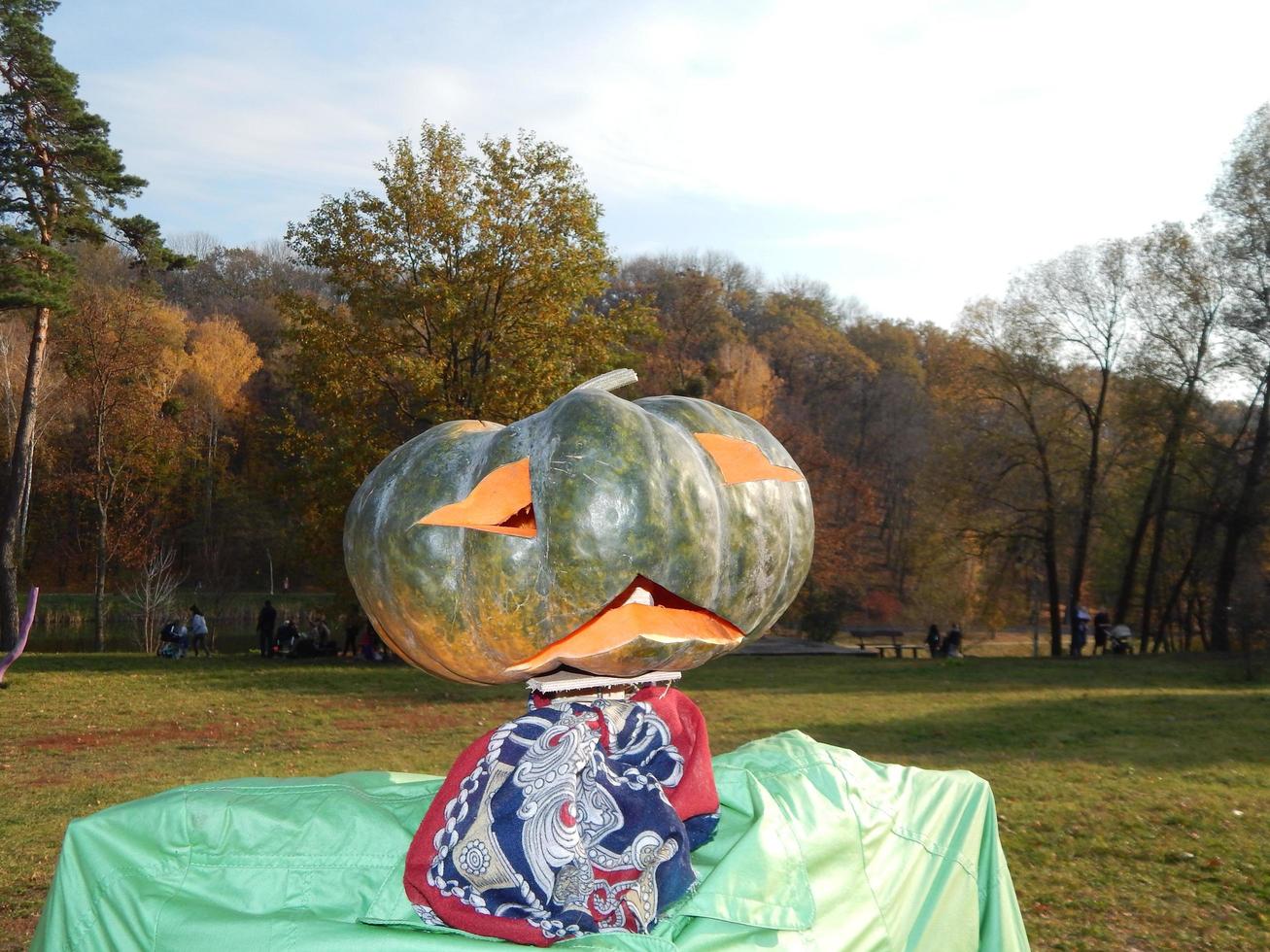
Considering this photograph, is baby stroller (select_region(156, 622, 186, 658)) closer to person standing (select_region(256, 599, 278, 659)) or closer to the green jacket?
person standing (select_region(256, 599, 278, 659))

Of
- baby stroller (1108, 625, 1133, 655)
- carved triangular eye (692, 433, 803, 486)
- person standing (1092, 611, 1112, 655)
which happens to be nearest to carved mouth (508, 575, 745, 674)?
carved triangular eye (692, 433, 803, 486)

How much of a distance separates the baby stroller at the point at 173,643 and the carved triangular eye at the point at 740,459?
2584cm

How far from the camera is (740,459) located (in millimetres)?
3098

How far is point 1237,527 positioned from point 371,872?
34.0 m

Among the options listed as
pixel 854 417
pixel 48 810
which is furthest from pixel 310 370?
pixel 854 417

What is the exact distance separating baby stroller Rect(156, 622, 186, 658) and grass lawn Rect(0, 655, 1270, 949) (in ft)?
2.97

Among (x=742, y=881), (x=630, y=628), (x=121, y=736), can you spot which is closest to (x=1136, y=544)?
(x=121, y=736)

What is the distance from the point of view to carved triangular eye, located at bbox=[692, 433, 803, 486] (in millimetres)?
3047

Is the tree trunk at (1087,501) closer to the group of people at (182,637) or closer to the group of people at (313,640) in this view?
the group of people at (313,640)

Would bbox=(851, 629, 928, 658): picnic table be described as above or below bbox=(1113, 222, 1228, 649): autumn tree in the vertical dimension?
below

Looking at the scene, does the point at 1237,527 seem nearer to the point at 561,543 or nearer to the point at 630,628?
the point at 630,628

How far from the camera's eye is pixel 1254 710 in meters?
17.0

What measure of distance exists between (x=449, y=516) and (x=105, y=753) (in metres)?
12.0

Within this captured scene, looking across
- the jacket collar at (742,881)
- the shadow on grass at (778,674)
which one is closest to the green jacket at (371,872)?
the jacket collar at (742,881)
